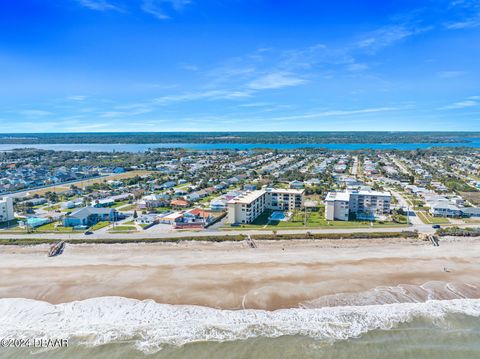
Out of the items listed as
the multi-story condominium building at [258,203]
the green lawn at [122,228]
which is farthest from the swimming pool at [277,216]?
the green lawn at [122,228]

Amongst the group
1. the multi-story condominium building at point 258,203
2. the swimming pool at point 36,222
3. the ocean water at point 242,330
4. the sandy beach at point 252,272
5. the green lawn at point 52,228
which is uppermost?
the multi-story condominium building at point 258,203

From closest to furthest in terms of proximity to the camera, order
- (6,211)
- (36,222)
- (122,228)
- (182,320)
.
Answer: (182,320) → (122,228) → (36,222) → (6,211)

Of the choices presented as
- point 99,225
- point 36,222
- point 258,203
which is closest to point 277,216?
point 258,203

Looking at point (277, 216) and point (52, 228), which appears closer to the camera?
point (52, 228)

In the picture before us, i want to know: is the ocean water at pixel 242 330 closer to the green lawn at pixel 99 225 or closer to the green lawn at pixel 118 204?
the green lawn at pixel 99 225

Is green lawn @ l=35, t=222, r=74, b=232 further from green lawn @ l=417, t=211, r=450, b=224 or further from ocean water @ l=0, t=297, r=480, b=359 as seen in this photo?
green lawn @ l=417, t=211, r=450, b=224

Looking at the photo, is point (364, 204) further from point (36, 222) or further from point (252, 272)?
point (36, 222)

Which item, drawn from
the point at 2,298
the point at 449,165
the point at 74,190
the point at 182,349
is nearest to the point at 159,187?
the point at 74,190
